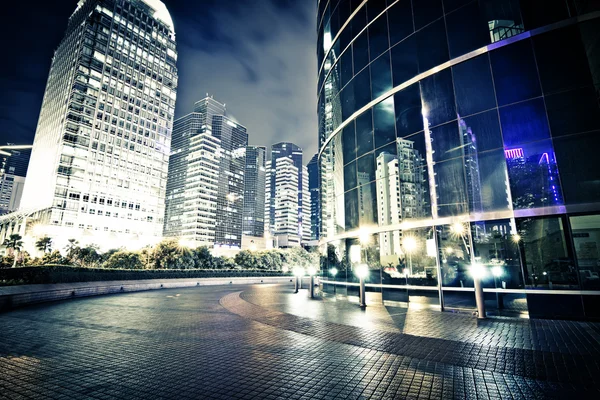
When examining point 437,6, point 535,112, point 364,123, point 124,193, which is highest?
point 124,193

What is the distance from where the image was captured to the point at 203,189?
164875mm

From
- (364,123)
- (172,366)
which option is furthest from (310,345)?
(364,123)

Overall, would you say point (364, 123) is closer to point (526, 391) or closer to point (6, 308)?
point (526, 391)

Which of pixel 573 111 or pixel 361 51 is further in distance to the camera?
pixel 361 51

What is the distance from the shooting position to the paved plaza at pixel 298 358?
14.4ft

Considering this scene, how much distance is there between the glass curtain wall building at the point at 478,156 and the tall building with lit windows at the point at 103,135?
90701 mm

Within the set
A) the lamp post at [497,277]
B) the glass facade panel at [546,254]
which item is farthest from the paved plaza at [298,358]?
the lamp post at [497,277]

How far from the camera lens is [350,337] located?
7.65m

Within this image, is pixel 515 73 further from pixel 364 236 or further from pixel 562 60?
pixel 364 236

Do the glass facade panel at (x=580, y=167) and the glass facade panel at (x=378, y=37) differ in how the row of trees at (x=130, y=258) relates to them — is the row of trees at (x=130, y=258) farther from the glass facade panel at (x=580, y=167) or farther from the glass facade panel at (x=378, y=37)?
the glass facade panel at (x=580, y=167)

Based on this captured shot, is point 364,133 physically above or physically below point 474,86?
below

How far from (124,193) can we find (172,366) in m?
105

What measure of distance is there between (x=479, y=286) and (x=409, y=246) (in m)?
3.84

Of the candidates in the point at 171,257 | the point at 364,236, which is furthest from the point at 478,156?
the point at 171,257
